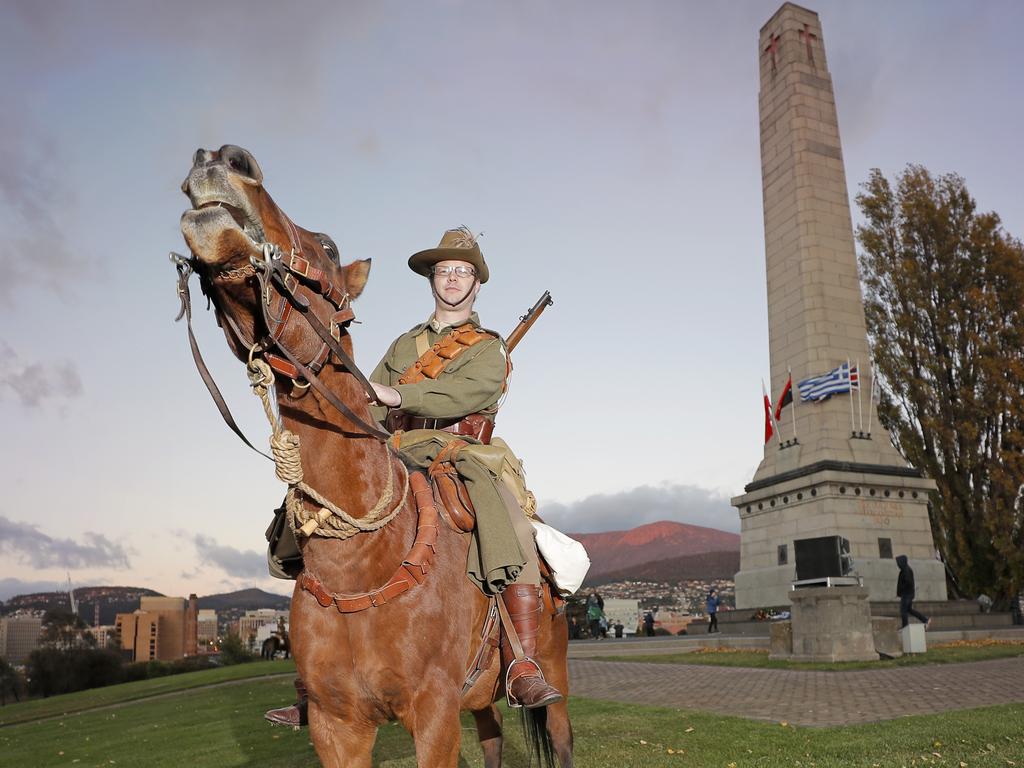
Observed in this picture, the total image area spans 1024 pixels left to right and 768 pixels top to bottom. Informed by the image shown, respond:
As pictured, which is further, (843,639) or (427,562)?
(843,639)

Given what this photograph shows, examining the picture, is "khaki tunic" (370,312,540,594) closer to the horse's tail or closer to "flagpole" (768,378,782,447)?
the horse's tail

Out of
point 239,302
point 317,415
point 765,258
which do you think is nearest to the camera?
point 239,302

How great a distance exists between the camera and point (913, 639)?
17.5m

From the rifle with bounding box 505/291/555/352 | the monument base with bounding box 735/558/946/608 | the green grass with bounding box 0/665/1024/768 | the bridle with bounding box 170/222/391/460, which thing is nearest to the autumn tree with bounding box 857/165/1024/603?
the monument base with bounding box 735/558/946/608

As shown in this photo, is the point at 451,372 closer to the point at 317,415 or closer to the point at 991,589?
the point at 317,415

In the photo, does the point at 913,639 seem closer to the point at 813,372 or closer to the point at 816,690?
the point at 816,690

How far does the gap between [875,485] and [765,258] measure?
8.23 metres

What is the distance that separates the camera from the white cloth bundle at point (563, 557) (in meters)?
4.98

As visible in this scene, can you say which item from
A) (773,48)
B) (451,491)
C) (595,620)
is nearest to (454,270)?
(451,491)

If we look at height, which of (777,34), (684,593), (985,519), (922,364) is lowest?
(684,593)

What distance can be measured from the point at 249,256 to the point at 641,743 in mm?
7302

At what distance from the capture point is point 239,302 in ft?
9.27

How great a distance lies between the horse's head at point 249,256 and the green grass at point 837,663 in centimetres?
1495

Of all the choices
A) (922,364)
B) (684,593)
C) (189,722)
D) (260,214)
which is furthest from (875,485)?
(684,593)
